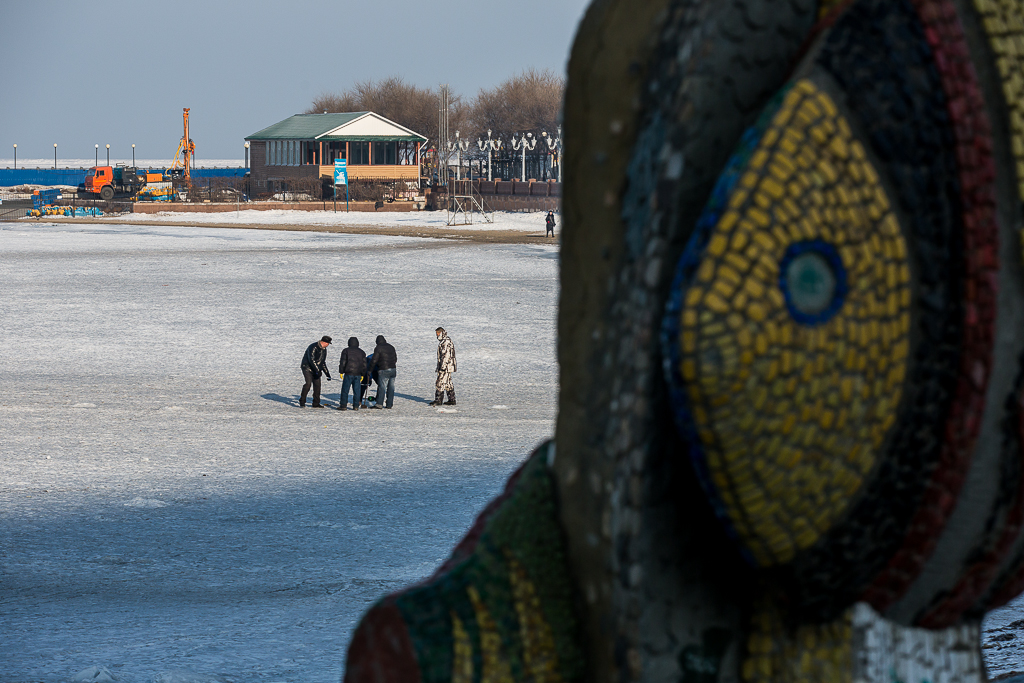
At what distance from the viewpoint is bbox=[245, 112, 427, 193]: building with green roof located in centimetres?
6438

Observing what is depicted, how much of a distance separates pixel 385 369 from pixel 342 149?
53644mm

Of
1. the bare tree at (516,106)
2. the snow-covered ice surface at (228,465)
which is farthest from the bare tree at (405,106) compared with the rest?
the snow-covered ice surface at (228,465)

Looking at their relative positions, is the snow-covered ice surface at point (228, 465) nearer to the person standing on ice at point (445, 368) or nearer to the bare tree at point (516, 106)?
the person standing on ice at point (445, 368)

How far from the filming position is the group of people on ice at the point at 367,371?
1334 cm

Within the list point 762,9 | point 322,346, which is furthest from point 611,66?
point 322,346

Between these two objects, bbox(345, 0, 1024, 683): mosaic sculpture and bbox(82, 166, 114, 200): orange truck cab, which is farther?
bbox(82, 166, 114, 200): orange truck cab

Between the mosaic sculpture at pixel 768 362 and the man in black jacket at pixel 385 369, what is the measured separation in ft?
39.0

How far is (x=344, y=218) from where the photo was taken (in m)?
50.5

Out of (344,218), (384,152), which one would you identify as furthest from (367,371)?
(384,152)

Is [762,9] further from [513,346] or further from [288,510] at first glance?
[513,346]

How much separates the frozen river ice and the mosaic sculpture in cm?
411

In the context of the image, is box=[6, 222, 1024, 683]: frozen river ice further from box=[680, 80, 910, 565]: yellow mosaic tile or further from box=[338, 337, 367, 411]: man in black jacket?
box=[680, 80, 910, 565]: yellow mosaic tile

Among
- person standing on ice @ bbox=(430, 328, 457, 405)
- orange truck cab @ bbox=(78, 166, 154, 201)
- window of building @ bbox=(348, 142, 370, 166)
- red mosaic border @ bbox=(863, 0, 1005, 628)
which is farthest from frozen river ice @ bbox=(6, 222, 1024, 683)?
orange truck cab @ bbox=(78, 166, 154, 201)

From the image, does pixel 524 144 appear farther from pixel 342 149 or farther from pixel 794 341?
pixel 794 341
